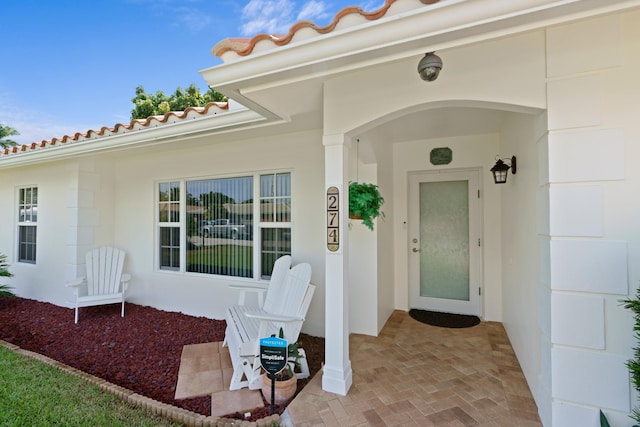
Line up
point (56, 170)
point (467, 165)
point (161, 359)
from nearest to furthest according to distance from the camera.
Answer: point (161, 359)
point (467, 165)
point (56, 170)

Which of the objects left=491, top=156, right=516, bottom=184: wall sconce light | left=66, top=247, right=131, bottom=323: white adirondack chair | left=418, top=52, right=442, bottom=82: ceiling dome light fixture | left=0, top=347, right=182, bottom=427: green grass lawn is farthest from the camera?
left=66, top=247, right=131, bottom=323: white adirondack chair

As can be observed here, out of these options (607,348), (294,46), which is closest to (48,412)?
(294,46)

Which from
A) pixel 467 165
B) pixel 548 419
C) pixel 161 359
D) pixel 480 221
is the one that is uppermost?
pixel 467 165

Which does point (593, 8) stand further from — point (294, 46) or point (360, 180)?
point (360, 180)

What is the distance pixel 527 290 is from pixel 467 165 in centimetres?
219

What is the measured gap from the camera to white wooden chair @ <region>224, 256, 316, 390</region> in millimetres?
2609

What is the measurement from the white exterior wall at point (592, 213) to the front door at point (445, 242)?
8.69 ft

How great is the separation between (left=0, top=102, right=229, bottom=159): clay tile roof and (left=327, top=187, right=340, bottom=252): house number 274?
173 centimetres

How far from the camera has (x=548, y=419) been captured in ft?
6.17

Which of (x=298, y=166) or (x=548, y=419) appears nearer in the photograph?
(x=548, y=419)

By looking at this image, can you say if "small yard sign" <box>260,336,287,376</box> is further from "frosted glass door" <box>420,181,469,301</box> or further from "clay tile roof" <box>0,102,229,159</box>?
"frosted glass door" <box>420,181,469,301</box>

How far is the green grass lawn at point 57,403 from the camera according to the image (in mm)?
2139

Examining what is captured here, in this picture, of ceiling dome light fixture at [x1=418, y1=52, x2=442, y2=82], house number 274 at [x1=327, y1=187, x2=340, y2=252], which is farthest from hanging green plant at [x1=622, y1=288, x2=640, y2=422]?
house number 274 at [x1=327, y1=187, x2=340, y2=252]

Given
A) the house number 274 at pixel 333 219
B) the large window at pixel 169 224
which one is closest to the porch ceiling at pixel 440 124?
the house number 274 at pixel 333 219
